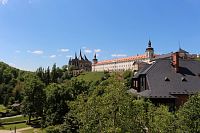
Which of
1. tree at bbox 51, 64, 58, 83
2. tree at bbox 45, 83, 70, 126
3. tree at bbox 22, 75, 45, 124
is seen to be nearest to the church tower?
tree at bbox 51, 64, 58, 83

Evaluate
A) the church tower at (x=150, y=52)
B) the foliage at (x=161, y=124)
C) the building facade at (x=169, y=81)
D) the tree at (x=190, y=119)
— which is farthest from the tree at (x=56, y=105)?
the church tower at (x=150, y=52)

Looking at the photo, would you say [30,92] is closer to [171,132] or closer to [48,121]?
[48,121]

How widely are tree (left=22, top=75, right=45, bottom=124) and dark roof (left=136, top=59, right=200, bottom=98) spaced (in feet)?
122

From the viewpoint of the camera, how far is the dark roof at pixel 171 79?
1443 inches

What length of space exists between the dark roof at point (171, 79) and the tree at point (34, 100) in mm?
37326

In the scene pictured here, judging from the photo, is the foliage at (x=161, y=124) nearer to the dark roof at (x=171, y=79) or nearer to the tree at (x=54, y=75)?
the dark roof at (x=171, y=79)

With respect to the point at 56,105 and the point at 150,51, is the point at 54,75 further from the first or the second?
the point at 56,105

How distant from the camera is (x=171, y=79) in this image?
38.6m

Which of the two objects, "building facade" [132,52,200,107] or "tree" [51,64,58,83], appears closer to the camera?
"building facade" [132,52,200,107]

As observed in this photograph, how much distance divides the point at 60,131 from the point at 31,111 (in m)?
30.2

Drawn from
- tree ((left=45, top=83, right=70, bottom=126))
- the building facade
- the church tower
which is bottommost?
tree ((left=45, top=83, right=70, bottom=126))

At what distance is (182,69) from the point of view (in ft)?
134

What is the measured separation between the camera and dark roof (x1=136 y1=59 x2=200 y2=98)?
3666cm

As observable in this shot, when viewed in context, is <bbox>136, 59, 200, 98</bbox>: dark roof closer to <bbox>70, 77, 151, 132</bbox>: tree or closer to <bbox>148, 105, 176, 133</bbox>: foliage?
<bbox>148, 105, 176, 133</bbox>: foliage
